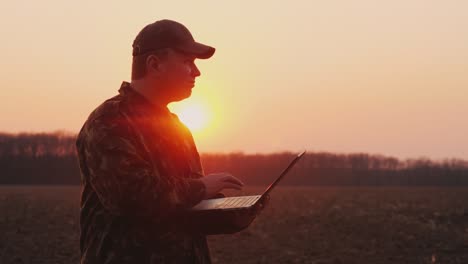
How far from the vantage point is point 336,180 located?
114 m

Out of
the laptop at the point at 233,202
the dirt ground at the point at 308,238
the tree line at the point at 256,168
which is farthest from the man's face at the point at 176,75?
the tree line at the point at 256,168

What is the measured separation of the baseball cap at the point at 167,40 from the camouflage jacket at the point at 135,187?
19 cm

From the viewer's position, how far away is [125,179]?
252 cm

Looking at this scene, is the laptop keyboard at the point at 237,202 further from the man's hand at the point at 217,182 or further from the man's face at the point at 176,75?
the man's face at the point at 176,75


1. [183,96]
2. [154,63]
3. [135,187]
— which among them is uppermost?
[154,63]

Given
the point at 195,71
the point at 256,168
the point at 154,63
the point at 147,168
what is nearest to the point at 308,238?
the point at 195,71

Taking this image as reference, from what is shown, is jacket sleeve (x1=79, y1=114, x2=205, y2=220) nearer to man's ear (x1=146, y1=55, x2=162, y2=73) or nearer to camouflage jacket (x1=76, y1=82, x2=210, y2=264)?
camouflage jacket (x1=76, y1=82, x2=210, y2=264)

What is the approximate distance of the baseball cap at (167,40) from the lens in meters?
2.88

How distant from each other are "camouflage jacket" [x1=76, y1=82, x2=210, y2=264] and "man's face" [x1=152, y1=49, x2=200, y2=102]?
3.9 inches

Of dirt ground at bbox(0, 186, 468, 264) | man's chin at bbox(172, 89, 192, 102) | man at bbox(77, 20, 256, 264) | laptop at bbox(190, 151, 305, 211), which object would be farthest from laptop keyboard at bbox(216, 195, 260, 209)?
dirt ground at bbox(0, 186, 468, 264)

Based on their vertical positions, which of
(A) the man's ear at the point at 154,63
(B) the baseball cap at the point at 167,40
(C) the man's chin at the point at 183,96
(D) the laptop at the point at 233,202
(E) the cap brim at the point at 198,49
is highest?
(B) the baseball cap at the point at 167,40

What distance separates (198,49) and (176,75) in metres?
0.15

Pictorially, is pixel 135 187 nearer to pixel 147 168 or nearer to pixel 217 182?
pixel 147 168

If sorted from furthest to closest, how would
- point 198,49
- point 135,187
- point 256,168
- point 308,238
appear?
point 256,168 < point 308,238 < point 198,49 < point 135,187
